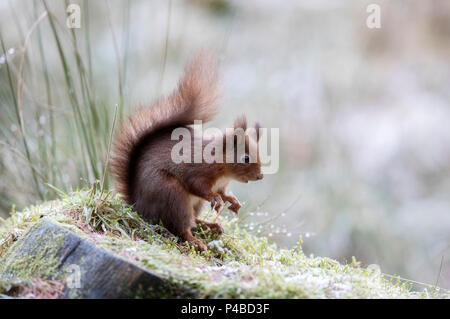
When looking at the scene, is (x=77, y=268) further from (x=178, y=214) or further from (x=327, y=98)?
(x=327, y=98)

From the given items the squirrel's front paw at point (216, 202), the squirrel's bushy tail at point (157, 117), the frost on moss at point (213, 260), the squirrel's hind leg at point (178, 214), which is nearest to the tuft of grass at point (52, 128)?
the squirrel's bushy tail at point (157, 117)

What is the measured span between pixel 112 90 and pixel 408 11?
339cm

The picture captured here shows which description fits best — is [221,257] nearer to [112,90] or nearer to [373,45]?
[112,90]

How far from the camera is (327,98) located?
4.96 meters

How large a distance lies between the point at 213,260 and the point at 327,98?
343 centimetres

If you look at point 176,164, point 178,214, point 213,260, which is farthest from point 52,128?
point 213,260

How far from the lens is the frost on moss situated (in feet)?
4.75

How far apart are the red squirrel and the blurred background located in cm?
121

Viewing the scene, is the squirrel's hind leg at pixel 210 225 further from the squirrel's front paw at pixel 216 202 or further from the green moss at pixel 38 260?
the green moss at pixel 38 260

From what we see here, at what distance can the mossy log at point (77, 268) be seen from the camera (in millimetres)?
1419

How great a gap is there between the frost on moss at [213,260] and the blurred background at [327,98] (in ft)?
Result: 4.31

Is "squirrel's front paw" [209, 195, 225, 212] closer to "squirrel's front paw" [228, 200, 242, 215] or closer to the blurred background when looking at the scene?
"squirrel's front paw" [228, 200, 242, 215]

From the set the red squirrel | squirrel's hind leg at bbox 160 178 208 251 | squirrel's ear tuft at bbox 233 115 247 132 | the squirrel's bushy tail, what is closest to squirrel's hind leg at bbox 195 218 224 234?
the red squirrel

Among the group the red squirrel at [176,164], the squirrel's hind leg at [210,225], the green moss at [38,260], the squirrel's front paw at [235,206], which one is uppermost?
the red squirrel at [176,164]
